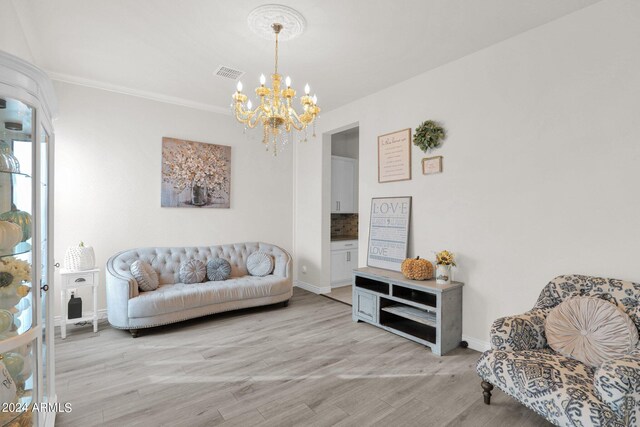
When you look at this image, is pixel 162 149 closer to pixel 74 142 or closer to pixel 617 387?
pixel 74 142

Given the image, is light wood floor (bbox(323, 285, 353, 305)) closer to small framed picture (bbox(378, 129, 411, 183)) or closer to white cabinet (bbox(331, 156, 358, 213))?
white cabinet (bbox(331, 156, 358, 213))

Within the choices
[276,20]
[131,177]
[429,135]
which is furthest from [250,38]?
[131,177]

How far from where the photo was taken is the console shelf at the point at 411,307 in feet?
9.64

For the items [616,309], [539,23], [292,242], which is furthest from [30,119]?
[292,242]

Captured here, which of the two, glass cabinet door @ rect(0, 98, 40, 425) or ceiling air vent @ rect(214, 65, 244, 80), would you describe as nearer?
glass cabinet door @ rect(0, 98, 40, 425)

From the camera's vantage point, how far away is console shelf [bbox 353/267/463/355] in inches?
116

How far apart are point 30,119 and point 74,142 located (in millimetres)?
2770

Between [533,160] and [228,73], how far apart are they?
3.18m

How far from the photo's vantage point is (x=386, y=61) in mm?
3219

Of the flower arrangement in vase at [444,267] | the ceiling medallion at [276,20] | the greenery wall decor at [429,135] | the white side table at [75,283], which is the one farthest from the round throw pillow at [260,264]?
the ceiling medallion at [276,20]

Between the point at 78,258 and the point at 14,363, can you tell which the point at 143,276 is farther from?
the point at 14,363

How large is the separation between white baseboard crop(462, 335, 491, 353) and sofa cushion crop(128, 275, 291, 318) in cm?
227

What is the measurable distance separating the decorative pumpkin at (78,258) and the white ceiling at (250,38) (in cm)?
196

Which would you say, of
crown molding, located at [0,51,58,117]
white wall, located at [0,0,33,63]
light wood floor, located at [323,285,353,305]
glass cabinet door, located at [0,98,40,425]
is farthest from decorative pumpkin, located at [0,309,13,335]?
light wood floor, located at [323,285,353,305]
